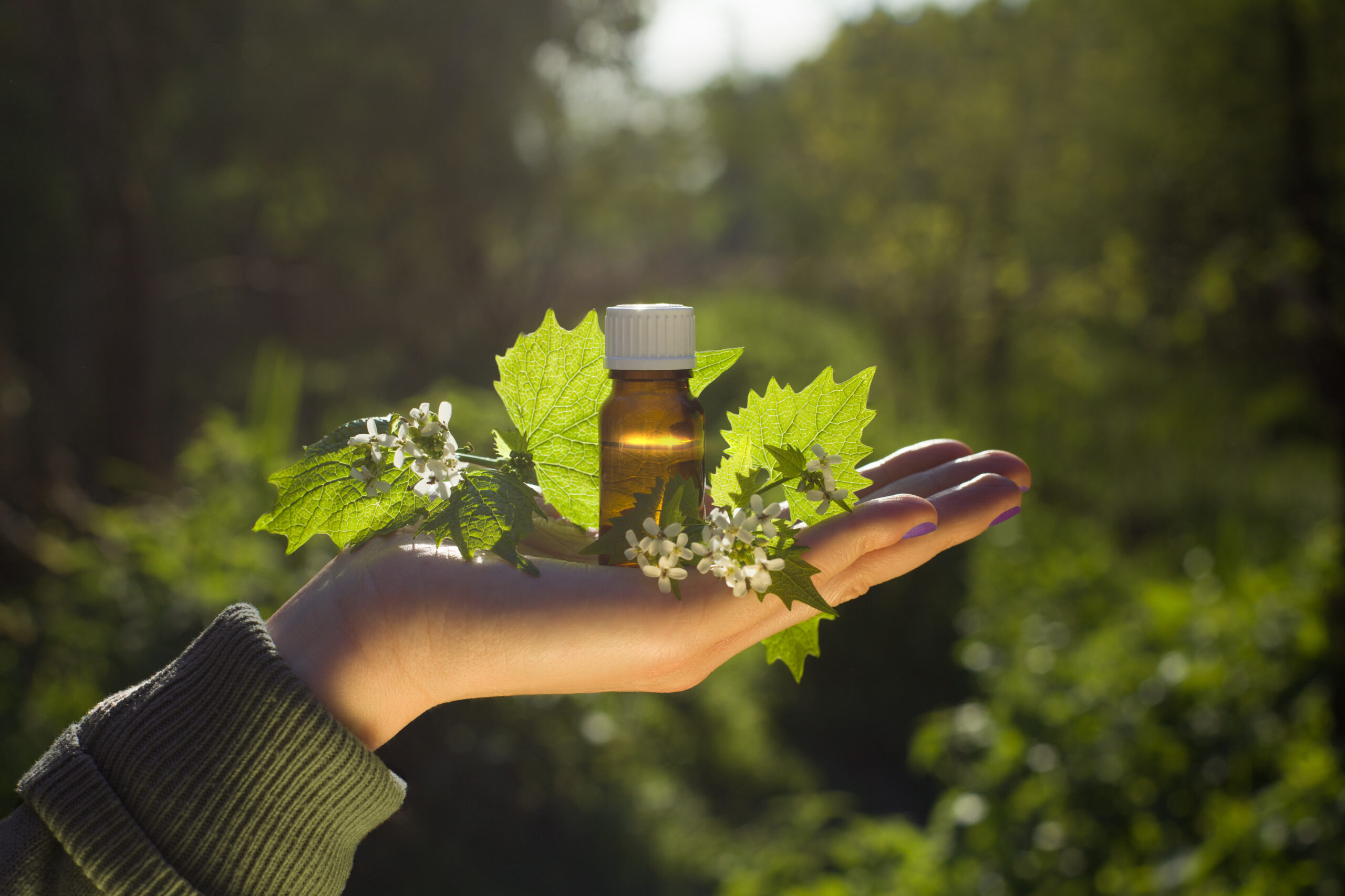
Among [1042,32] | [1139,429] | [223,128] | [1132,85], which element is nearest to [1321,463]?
[1139,429]

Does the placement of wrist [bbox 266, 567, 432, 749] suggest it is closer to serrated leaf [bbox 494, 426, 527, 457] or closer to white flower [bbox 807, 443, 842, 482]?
serrated leaf [bbox 494, 426, 527, 457]

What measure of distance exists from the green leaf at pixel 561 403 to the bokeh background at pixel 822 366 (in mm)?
1527

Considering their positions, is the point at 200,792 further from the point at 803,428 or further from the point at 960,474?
the point at 960,474

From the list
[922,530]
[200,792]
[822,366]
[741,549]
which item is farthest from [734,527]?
[822,366]

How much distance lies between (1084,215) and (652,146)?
543 centimetres

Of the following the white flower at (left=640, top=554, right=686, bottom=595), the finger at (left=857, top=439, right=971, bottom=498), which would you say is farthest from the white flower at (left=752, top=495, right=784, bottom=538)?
the finger at (left=857, top=439, right=971, bottom=498)

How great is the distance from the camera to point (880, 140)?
8.97 m

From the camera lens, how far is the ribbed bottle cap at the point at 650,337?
1.10m

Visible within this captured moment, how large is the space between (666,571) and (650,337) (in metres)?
0.29

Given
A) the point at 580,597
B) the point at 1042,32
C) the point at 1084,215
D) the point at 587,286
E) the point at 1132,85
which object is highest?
the point at 1042,32

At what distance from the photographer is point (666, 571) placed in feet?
3.40

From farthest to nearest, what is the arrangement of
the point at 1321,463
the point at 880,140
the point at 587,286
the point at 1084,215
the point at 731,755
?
1. the point at 587,286
2. the point at 880,140
3. the point at 1084,215
4. the point at 1321,463
5. the point at 731,755

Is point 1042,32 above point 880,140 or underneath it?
above

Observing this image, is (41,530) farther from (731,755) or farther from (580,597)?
(580,597)
